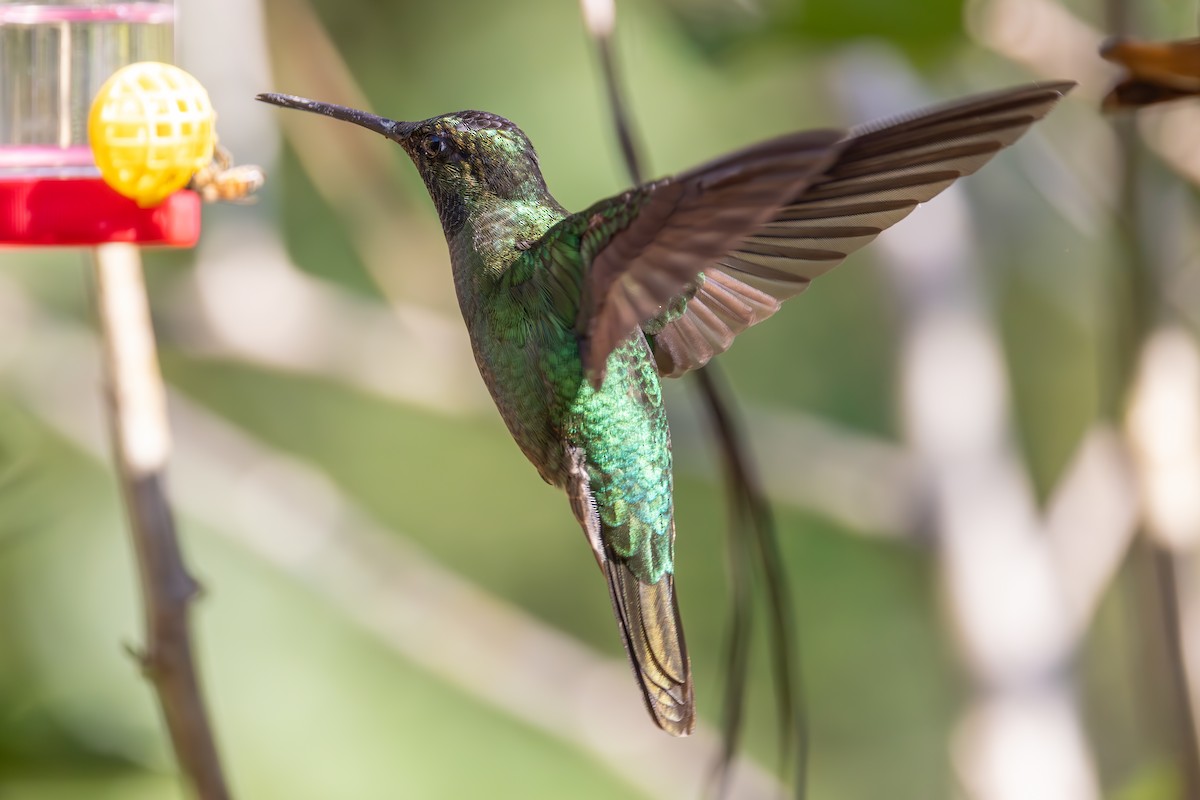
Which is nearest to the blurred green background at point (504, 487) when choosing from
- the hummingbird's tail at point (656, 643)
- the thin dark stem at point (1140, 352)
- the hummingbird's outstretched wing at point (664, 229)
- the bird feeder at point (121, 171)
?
the thin dark stem at point (1140, 352)

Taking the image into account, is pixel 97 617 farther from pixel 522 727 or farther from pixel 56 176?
pixel 56 176

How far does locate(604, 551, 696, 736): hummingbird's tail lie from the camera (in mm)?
1321

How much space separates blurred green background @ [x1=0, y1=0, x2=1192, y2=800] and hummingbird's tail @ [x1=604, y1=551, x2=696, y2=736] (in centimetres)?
176

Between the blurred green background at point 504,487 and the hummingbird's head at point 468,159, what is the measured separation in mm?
1701

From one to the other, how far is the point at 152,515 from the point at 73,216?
0.30 meters

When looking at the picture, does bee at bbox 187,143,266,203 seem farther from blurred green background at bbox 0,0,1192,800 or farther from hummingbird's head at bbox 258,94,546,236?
blurred green background at bbox 0,0,1192,800

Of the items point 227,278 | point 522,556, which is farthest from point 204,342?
point 522,556

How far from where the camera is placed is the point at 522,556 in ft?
16.5

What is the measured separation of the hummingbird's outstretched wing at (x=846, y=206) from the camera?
1.09 metres

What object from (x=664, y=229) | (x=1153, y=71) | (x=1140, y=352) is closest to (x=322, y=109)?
(x=664, y=229)

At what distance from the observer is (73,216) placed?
1380mm

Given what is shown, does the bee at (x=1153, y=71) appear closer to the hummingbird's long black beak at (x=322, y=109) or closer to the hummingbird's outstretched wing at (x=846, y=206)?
the hummingbird's outstretched wing at (x=846, y=206)

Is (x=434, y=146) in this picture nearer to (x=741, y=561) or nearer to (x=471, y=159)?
(x=471, y=159)

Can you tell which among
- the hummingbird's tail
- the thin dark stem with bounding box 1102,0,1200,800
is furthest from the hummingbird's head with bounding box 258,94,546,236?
the thin dark stem with bounding box 1102,0,1200,800
